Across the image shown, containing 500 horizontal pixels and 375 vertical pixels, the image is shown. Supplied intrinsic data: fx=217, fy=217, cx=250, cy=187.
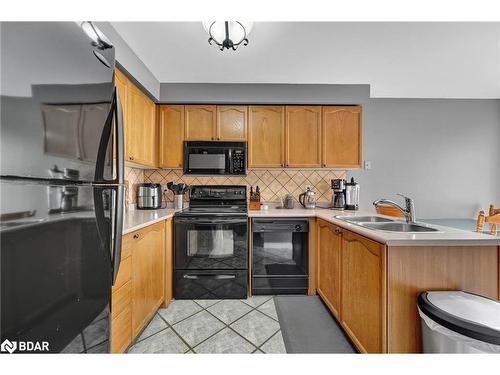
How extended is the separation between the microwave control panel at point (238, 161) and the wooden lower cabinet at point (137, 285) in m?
1.03

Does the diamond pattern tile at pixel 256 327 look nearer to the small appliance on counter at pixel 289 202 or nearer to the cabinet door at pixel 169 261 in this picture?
the cabinet door at pixel 169 261

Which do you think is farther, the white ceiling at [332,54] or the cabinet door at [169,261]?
the cabinet door at [169,261]

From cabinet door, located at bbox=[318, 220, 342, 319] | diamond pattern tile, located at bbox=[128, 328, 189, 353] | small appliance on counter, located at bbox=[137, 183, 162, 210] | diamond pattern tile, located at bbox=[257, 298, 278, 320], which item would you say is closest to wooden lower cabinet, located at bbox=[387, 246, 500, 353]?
cabinet door, located at bbox=[318, 220, 342, 319]

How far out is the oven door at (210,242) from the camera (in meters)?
2.15

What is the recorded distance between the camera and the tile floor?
151cm

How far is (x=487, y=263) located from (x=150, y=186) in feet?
8.83

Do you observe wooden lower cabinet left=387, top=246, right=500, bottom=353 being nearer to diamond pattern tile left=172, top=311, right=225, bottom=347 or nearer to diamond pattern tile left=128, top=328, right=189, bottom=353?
diamond pattern tile left=172, top=311, right=225, bottom=347

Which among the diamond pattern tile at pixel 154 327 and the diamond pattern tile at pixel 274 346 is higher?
the diamond pattern tile at pixel 274 346

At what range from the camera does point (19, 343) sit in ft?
1.79

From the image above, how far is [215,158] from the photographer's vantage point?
256 centimetres

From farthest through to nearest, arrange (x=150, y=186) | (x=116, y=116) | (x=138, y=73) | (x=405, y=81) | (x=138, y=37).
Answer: (x=405, y=81)
(x=150, y=186)
(x=138, y=73)
(x=138, y=37)
(x=116, y=116)

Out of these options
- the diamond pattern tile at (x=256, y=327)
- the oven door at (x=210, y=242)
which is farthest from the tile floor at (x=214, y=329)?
the oven door at (x=210, y=242)
